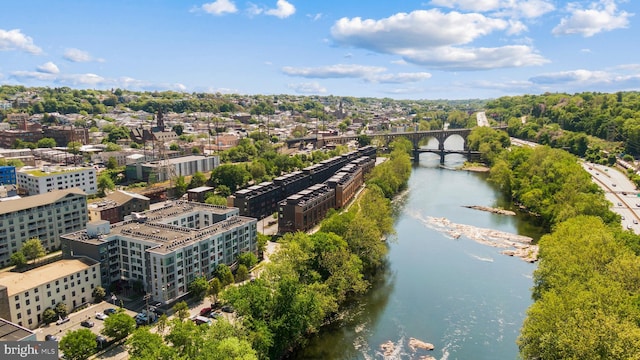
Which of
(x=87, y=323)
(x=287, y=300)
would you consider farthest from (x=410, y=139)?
(x=87, y=323)

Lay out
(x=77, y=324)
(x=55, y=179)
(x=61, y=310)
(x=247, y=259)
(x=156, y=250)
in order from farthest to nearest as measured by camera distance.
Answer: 1. (x=55, y=179)
2. (x=247, y=259)
3. (x=156, y=250)
4. (x=61, y=310)
5. (x=77, y=324)

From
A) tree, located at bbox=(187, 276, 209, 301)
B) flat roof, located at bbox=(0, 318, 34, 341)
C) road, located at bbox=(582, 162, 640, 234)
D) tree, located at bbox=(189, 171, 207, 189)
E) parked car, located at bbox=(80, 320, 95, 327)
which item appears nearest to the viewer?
flat roof, located at bbox=(0, 318, 34, 341)

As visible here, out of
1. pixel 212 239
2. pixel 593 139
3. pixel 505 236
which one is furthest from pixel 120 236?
pixel 593 139

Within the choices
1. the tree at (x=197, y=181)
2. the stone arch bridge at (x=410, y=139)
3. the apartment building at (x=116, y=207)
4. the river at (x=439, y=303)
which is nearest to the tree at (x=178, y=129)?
the stone arch bridge at (x=410, y=139)

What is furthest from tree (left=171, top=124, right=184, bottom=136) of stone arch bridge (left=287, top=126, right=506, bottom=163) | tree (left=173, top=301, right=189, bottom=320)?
tree (left=173, top=301, right=189, bottom=320)

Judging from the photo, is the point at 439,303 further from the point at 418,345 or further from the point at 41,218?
the point at 41,218

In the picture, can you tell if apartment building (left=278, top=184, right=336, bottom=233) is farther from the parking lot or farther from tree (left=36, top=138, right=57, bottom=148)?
tree (left=36, top=138, right=57, bottom=148)

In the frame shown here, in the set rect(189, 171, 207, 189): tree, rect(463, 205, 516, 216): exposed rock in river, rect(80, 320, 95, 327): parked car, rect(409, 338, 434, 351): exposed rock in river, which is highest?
rect(189, 171, 207, 189): tree
